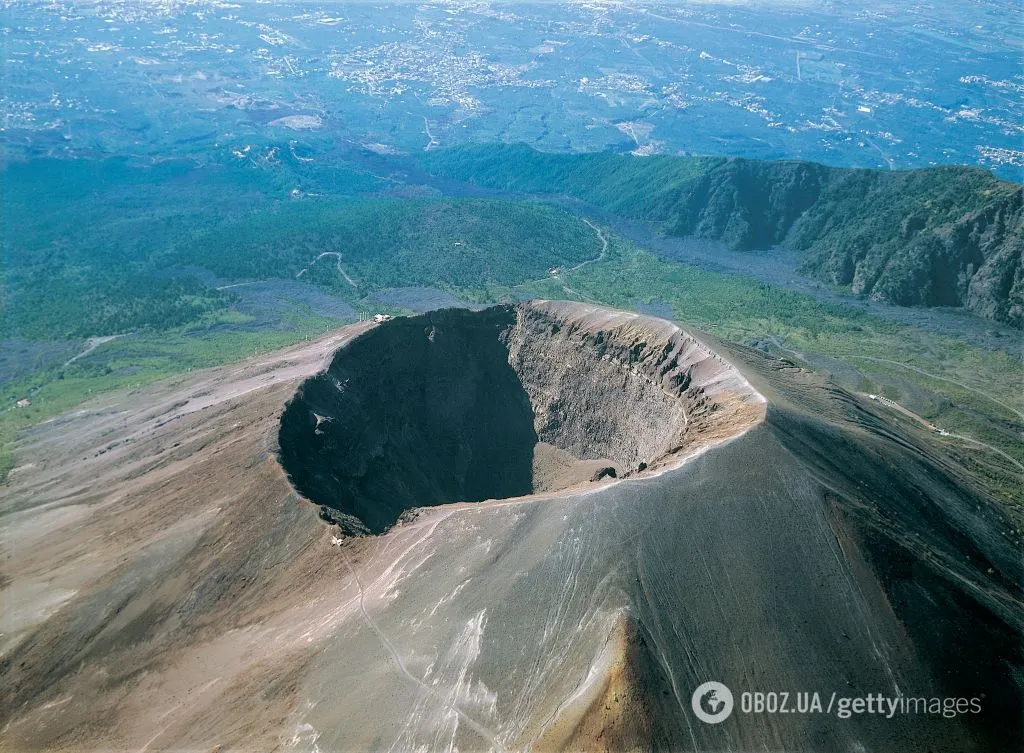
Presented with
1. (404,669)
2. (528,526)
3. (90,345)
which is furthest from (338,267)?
(404,669)

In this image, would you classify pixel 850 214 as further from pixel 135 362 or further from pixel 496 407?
pixel 135 362

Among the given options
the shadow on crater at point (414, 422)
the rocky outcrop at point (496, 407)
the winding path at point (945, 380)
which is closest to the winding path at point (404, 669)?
the rocky outcrop at point (496, 407)

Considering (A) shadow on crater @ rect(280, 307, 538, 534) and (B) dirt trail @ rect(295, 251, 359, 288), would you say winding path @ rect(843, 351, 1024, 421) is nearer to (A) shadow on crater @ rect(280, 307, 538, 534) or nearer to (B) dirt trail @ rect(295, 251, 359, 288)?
(A) shadow on crater @ rect(280, 307, 538, 534)

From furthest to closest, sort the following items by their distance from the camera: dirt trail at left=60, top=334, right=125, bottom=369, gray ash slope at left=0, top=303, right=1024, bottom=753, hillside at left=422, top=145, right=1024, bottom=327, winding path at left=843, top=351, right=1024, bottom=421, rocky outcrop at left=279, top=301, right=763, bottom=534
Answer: hillside at left=422, top=145, right=1024, bottom=327, dirt trail at left=60, top=334, right=125, bottom=369, winding path at left=843, top=351, right=1024, bottom=421, rocky outcrop at left=279, top=301, right=763, bottom=534, gray ash slope at left=0, top=303, right=1024, bottom=753

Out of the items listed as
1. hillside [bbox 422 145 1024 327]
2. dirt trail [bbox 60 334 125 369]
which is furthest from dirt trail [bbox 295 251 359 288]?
hillside [bbox 422 145 1024 327]

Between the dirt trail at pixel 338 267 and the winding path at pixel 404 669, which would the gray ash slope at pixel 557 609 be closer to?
the winding path at pixel 404 669

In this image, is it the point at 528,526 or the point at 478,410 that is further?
the point at 478,410
